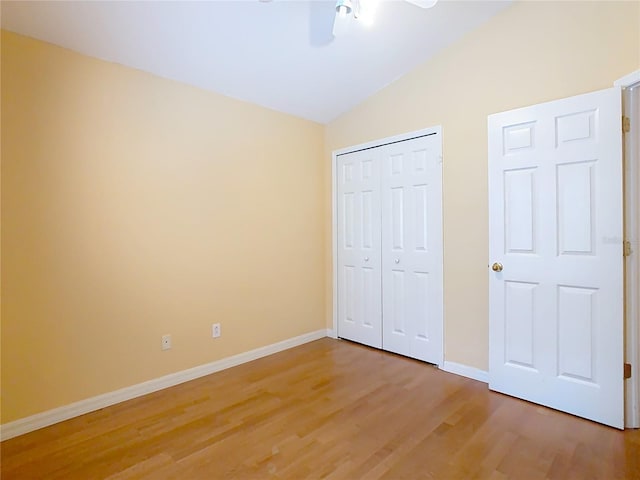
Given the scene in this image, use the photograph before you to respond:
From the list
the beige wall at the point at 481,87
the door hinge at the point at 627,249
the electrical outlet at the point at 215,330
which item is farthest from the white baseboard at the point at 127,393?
the door hinge at the point at 627,249

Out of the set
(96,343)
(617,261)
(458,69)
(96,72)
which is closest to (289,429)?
(96,343)

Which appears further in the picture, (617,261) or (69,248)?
(69,248)

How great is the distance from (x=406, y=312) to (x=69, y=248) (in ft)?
9.05

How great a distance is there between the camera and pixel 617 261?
2125mm

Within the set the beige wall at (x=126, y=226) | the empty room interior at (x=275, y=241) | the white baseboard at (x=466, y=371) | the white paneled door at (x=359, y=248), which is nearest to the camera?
the empty room interior at (x=275, y=241)

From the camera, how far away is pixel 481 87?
2785 mm

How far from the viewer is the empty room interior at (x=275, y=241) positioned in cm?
206

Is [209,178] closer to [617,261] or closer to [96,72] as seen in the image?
[96,72]

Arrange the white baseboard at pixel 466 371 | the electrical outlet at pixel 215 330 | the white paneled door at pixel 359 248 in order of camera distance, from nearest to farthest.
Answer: the white baseboard at pixel 466 371, the electrical outlet at pixel 215 330, the white paneled door at pixel 359 248

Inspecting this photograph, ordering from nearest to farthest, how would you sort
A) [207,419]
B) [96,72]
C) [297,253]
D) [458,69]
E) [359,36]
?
[207,419] → [96,72] → [359,36] → [458,69] → [297,253]

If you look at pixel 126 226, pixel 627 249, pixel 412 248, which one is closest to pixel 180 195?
pixel 126 226

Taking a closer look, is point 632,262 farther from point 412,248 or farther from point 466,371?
point 412,248

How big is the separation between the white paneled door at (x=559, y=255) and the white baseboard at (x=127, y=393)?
2043 millimetres

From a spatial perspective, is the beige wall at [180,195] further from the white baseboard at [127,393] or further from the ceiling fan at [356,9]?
the ceiling fan at [356,9]
